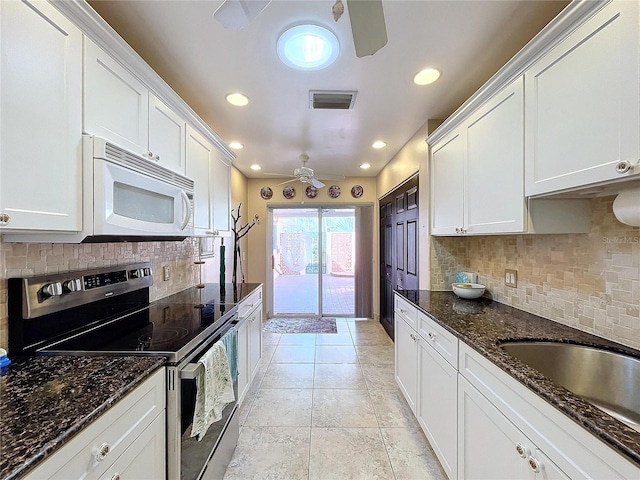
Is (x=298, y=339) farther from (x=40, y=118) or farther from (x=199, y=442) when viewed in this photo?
(x=40, y=118)

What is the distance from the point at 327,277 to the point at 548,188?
12.9 ft

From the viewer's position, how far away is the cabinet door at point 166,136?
163 centimetres

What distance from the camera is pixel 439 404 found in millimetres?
1646

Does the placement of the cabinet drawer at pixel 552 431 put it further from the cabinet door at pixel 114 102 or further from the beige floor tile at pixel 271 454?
the cabinet door at pixel 114 102

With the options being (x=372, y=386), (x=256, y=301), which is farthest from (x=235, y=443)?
(x=372, y=386)

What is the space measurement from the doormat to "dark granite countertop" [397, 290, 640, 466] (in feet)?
7.23

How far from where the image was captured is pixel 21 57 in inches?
36.4

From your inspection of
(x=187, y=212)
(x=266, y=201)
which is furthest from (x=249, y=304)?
(x=266, y=201)

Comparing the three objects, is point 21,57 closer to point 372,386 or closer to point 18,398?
point 18,398

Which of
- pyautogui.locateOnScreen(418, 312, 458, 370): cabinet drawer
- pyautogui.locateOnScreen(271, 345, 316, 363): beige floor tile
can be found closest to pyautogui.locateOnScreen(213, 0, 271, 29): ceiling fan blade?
pyautogui.locateOnScreen(418, 312, 458, 370): cabinet drawer

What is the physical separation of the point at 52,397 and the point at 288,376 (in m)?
2.31

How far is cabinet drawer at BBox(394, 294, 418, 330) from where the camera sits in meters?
2.10

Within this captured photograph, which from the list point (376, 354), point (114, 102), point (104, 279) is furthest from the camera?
point (376, 354)

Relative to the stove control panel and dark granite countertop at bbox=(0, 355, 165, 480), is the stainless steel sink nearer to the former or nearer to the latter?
dark granite countertop at bbox=(0, 355, 165, 480)
